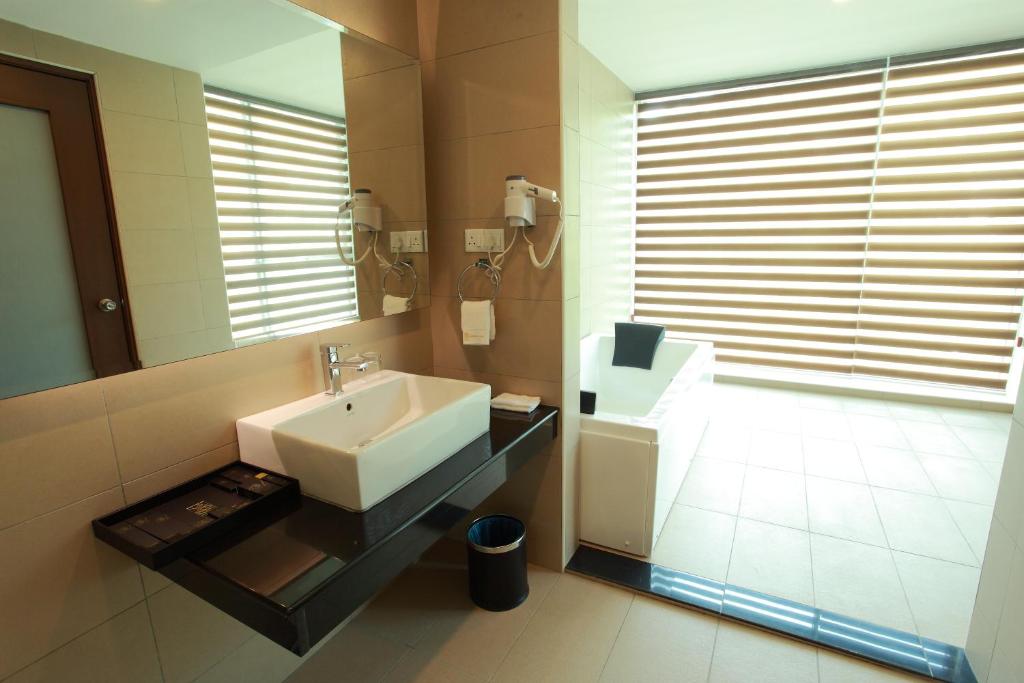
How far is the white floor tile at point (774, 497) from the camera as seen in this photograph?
262 centimetres

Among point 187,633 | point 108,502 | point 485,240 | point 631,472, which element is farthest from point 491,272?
point 187,633

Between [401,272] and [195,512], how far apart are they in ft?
3.71

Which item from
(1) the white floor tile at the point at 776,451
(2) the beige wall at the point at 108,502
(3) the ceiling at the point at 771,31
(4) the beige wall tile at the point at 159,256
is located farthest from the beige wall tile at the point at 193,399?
(1) the white floor tile at the point at 776,451

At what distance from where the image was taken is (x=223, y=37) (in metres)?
1.42

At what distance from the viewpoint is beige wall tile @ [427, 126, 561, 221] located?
190cm

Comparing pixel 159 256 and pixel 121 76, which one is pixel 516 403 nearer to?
pixel 159 256

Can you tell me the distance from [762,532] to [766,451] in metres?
0.96

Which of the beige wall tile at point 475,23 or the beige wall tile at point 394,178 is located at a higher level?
the beige wall tile at point 475,23

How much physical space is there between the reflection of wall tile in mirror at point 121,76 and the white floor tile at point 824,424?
386 centimetres

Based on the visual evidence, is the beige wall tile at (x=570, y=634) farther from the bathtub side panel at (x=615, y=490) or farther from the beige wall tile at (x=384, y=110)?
the beige wall tile at (x=384, y=110)

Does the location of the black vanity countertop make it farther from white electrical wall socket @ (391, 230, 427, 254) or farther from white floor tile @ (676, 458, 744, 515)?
white floor tile @ (676, 458, 744, 515)

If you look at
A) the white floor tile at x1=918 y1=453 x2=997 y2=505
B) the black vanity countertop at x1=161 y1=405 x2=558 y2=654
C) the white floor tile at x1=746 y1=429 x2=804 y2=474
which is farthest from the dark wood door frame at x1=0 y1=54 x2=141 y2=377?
the white floor tile at x1=918 y1=453 x2=997 y2=505

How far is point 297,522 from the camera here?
129cm

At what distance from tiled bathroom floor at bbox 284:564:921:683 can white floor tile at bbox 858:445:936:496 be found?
1.49 metres
